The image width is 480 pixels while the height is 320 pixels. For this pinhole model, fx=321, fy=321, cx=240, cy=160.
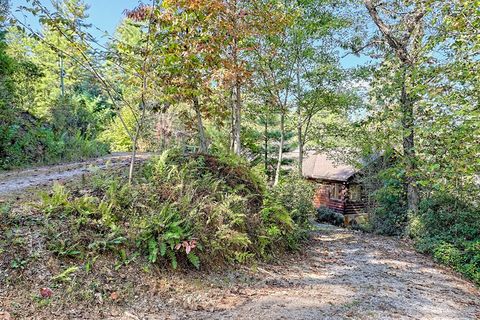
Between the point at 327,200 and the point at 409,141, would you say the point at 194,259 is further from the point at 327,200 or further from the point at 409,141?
the point at 327,200

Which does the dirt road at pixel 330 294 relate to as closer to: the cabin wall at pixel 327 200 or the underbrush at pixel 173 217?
the underbrush at pixel 173 217

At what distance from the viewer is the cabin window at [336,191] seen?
20.9 metres

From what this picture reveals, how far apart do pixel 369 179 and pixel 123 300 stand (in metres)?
11.4

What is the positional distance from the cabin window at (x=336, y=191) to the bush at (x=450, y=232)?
11.0 m

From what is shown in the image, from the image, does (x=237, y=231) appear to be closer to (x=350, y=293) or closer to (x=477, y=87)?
(x=350, y=293)

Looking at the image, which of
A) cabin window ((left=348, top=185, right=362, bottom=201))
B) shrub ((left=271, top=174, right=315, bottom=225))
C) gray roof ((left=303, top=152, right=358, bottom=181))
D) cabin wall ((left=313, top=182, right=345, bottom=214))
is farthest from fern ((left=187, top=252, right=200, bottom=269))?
cabin window ((left=348, top=185, right=362, bottom=201))

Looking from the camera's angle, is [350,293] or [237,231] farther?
[237,231]

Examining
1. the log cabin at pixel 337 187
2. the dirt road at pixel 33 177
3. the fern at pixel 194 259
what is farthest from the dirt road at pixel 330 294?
the log cabin at pixel 337 187

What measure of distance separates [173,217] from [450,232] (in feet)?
24.6

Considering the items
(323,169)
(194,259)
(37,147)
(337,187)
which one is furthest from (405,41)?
(323,169)

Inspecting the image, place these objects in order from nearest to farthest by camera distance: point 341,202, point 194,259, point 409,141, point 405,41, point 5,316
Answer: point 5,316 < point 194,259 < point 405,41 < point 409,141 < point 341,202

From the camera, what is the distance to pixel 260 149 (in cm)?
1789

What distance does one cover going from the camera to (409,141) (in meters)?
10.2

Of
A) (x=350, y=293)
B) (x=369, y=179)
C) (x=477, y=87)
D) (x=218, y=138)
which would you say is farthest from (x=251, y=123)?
(x=350, y=293)
